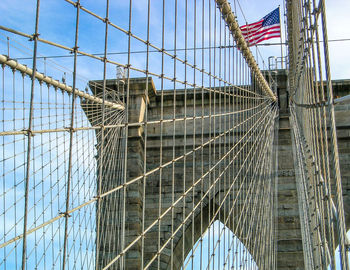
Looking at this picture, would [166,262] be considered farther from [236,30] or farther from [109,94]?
[236,30]

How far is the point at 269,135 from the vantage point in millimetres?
12797

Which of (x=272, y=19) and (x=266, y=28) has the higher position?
(x=272, y=19)

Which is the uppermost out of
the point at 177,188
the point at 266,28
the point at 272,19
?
the point at 272,19

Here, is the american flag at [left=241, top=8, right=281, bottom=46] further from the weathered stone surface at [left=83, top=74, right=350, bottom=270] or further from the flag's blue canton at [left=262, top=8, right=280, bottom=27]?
the weathered stone surface at [left=83, top=74, right=350, bottom=270]

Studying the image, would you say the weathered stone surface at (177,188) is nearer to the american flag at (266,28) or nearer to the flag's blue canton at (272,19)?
the american flag at (266,28)

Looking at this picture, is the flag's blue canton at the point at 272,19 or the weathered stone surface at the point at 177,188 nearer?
the weathered stone surface at the point at 177,188

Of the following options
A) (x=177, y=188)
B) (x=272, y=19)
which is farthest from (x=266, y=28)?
(x=177, y=188)

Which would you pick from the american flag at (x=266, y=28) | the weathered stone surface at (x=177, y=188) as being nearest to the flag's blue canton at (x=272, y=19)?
the american flag at (x=266, y=28)

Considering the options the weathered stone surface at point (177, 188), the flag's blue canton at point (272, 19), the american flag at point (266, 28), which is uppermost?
the flag's blue canton at point (272, 19)

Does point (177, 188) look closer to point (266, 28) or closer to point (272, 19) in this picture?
point (266, 28)

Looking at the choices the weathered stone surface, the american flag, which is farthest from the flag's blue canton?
the weathered stone surface

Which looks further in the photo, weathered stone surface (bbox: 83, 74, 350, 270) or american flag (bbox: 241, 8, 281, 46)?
american flag (bbox: 241, 8, 281, 46)

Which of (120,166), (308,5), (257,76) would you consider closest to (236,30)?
(257,76)

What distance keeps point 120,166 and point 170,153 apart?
1.44m
